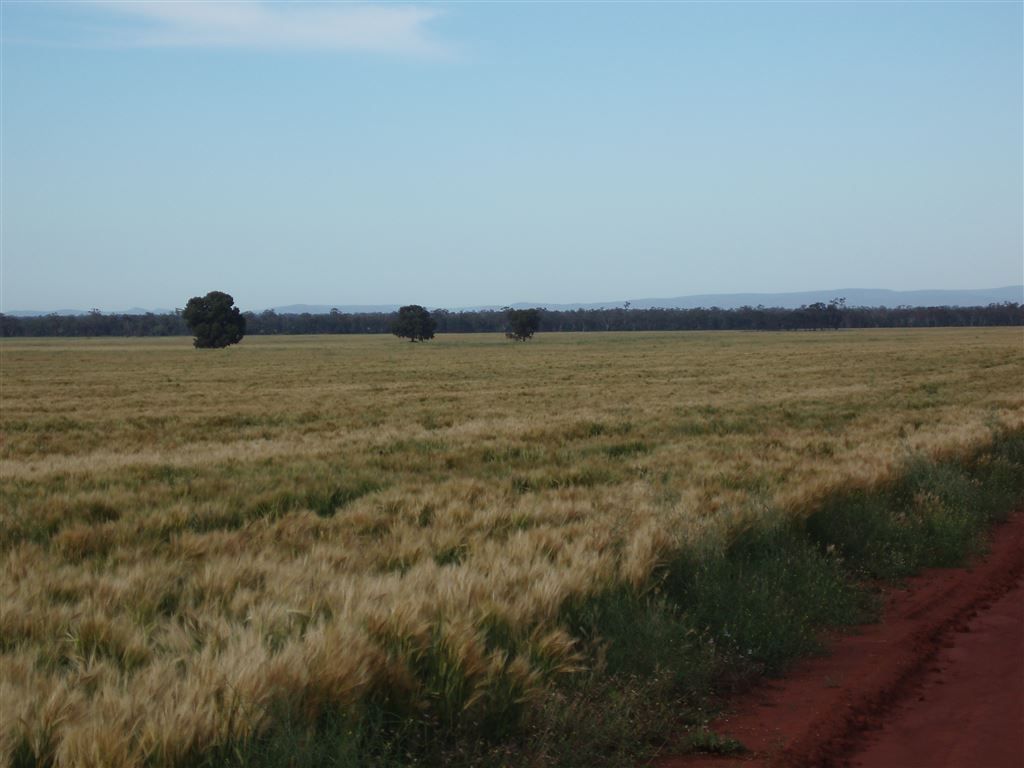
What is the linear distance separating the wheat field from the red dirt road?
1.19 m

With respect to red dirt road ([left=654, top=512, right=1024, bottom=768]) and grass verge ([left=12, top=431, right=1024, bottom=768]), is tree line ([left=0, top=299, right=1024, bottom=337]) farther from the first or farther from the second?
red dirt road ([left=654, top=512, right=1024, bottom=768])

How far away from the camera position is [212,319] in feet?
347

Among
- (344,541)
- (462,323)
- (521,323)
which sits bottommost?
(344,541)

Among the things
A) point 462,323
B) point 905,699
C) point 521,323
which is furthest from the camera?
point 462,323


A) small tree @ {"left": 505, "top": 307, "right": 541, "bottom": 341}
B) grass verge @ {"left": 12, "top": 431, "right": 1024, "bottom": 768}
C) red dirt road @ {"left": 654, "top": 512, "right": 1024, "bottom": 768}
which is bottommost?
red dirt road @ {"left": 654, "top": 512, "right": 1024, "bottom": 768}

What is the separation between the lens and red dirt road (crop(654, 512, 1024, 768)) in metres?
5.11

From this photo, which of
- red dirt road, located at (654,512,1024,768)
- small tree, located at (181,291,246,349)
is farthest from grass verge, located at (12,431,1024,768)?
small tree, located at (181,291,246,349)

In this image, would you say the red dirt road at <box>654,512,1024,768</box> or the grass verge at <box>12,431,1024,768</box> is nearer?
the grass verge at <box>12,431,1024,768</box>

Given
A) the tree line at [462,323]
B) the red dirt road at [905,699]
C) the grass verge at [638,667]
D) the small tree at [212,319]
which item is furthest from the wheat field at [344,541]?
the tree line at [462,323]

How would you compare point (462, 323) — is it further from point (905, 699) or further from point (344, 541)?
point (905, 699)

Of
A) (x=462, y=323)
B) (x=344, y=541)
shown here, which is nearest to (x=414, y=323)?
(x=462, y=323)

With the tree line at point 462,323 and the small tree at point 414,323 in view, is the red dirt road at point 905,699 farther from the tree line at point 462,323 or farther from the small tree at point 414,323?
the tree line at point 462,323

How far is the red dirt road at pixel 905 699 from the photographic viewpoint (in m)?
Result: 5.11

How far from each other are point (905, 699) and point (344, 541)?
16.3 feet
